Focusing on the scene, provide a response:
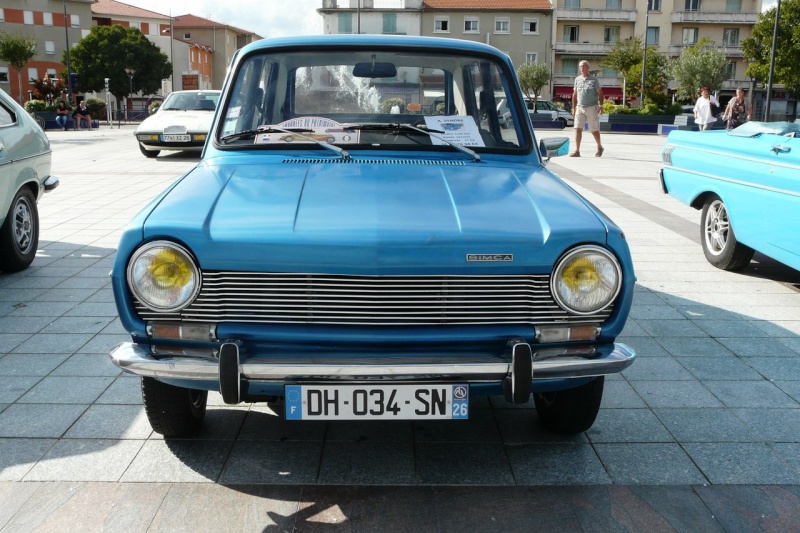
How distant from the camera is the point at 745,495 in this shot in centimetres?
312

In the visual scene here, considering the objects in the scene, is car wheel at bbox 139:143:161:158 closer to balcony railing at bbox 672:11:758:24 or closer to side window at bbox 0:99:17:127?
side window at bbox 0:99:17:127

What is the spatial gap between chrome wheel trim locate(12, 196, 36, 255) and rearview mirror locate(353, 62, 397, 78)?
12.3ft

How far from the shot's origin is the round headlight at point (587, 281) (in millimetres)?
2896

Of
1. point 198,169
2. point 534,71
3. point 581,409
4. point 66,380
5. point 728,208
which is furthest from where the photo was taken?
point 534,71


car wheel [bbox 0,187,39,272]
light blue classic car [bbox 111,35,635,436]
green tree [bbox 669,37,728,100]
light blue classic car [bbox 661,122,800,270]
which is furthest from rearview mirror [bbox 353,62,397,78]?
green tree [bbox 669,37,728,100]

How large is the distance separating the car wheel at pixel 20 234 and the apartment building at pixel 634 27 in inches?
2483

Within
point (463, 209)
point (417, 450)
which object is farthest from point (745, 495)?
point (463, 209)

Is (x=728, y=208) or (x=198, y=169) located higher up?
(x=198, y=169)

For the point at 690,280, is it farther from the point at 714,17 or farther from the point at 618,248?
the point at 714,17

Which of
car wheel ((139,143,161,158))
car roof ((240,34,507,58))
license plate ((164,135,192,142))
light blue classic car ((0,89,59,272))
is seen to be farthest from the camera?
car wheel ((139,143,161,158))

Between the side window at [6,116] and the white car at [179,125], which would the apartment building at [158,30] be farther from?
the side window at [6,116]

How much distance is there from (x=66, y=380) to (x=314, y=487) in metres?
1.81

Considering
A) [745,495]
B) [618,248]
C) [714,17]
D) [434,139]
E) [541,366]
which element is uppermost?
[714,17]

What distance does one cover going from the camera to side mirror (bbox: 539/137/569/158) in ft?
14.7
